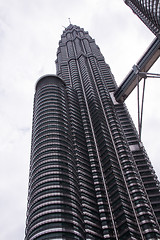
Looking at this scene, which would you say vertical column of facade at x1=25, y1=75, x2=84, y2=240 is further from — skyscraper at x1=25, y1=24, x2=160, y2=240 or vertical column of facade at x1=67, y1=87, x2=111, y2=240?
vertical column of facade at x1=67, y1=87, x2=111, y2=240

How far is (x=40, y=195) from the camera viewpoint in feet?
272

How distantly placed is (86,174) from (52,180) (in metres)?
25.8

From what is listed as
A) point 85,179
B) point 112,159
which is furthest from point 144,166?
point 85,179

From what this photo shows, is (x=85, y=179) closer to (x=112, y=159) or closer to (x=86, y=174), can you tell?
(x=86, y=174)

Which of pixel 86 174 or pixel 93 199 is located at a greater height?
pixel 86 174

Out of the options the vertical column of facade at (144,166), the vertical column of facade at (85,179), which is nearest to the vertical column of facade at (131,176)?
the vertical column of facade at (144,166)

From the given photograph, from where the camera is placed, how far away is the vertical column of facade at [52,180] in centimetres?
7462

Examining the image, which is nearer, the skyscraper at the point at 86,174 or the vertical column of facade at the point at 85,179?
the skyscraper at the point at 86,174

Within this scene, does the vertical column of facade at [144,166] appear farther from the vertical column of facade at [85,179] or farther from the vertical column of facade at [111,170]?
the vertical column of facade at [85,179]

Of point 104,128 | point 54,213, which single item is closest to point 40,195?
point 54,213

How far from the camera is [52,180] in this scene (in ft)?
283

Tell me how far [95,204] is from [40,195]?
85.2 ft

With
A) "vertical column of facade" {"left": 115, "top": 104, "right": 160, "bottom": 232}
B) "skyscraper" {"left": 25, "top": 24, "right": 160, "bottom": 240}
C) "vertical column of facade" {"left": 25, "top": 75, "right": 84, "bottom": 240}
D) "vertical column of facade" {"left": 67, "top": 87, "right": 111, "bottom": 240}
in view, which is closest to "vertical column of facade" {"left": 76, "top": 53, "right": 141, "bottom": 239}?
"skyscraper" {"left": 25, "top": 24, "right": 160, "bottom": 240}

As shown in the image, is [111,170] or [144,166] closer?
[111,170]
